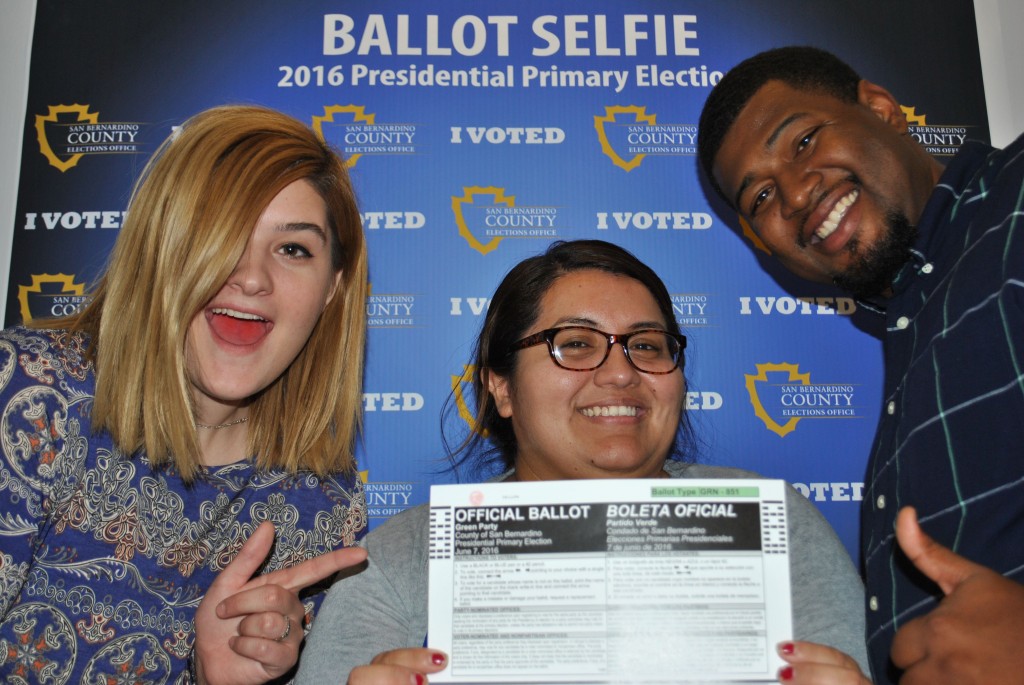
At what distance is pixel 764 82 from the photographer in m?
2.34

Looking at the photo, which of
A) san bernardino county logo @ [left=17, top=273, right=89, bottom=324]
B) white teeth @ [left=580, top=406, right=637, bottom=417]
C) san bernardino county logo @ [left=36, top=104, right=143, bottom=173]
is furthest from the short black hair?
san bernardino county logo @ [left=17, top=273, right=89, bottom=324]

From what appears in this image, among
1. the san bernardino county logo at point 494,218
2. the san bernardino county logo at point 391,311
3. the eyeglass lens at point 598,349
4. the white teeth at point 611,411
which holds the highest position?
the san bernardino county logo at point 494,218

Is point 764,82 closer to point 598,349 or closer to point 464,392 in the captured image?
point 598,349

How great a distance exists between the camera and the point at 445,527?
140 centimetres

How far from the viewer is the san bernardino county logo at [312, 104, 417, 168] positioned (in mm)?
2771

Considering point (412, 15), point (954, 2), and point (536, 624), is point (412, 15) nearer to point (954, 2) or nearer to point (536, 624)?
point (954, 2)

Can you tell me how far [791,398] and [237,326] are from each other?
1790 millimetres

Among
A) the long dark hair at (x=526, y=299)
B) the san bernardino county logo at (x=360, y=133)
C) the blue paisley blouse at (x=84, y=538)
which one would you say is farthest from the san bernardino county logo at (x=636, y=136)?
the blue paisley blouse at (x=84, y=538)

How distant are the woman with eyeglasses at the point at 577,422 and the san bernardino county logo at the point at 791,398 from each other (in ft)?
2.19

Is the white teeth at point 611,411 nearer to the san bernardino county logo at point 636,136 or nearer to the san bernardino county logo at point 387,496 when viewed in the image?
the san bernardino county logo at point 387,496

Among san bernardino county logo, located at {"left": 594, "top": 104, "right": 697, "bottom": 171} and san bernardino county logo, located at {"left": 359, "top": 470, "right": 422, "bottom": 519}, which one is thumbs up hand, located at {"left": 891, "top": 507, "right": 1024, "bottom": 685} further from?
san bernardino county logo, located at {"left": 594, "top": 104, "right": 697, "bottom": 171}

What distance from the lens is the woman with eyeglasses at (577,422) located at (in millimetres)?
1670

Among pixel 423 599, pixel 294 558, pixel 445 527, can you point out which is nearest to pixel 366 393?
pixel 294 558

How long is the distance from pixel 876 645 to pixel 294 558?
4.29 feet
